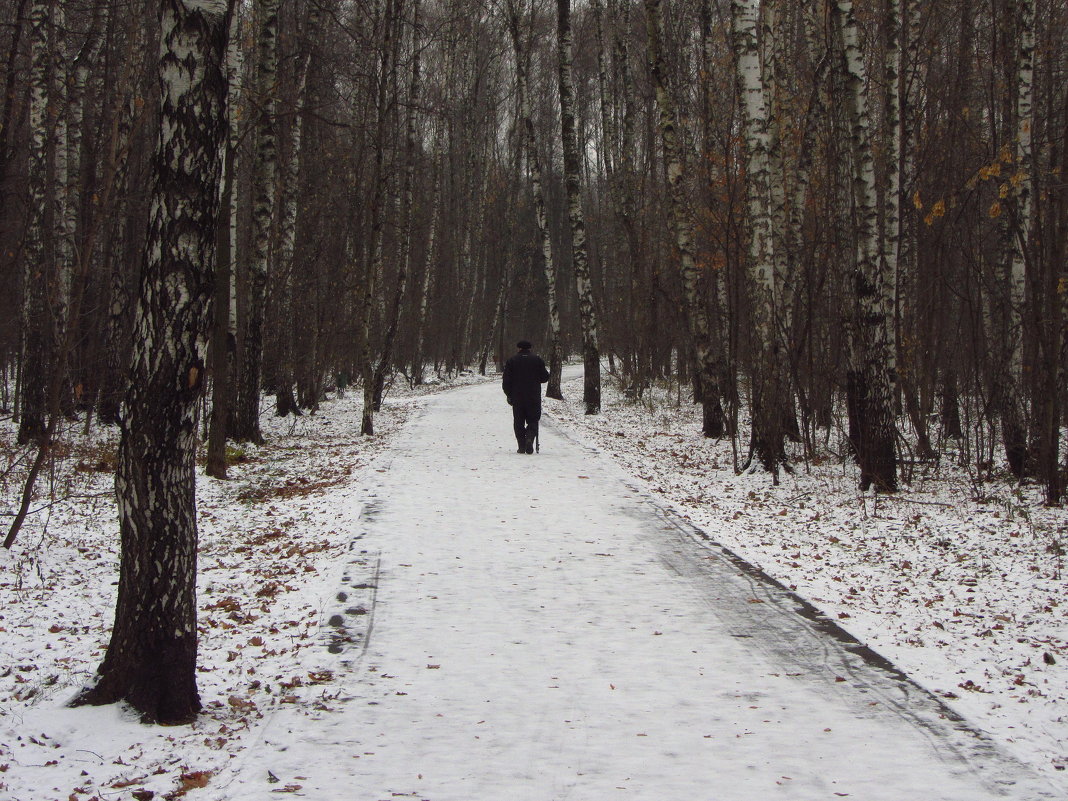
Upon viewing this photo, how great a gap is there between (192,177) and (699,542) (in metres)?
6.04

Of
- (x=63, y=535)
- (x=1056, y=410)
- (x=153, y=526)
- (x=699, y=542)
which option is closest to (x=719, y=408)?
(x=1056, y=410)

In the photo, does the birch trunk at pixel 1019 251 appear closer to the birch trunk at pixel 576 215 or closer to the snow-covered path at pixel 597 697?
the snow-covered path at pixel 597 697

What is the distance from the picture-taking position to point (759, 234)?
12.0 metres

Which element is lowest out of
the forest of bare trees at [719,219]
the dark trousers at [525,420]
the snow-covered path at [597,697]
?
the snow-covered path at [597,697]

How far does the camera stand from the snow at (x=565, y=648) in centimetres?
383

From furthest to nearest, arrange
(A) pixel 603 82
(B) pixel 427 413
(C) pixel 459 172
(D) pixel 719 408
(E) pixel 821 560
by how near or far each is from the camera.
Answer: (C) pixel 459 172 < (A) pixel 603 82 < (B) pixel 427 413 < (D) pixel 719 408 < (E) pixel 821 560

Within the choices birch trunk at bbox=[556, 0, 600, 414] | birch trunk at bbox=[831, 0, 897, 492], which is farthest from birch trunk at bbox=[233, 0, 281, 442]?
birch trunk at bbox=[831, 0, 897, 492]

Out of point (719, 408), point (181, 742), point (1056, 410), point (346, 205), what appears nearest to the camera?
point (181, 742)

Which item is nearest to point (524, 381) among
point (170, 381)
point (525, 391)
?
point (525, 391)

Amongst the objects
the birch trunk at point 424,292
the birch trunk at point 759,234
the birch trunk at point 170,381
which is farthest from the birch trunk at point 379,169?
the birch trunk at point 424,292

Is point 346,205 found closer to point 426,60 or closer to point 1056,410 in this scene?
point 426,60

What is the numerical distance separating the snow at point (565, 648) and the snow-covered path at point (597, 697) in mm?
20

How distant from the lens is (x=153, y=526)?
4.21 meters

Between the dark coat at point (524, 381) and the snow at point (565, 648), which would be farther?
the dark coat at point (524, 381)
